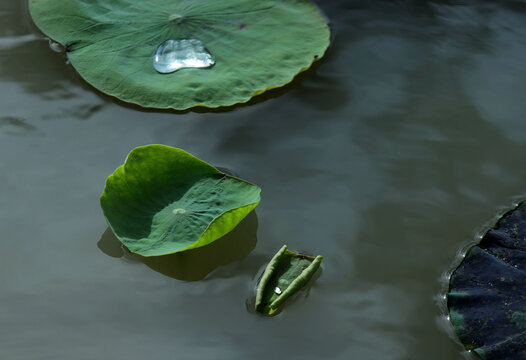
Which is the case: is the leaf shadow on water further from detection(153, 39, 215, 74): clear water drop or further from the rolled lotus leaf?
detection(153, 39, 215, 74): clear water drop

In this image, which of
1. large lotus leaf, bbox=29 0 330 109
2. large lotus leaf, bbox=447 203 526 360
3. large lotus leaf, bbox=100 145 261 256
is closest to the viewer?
large lotus leaf, bbox=447 203 526 360

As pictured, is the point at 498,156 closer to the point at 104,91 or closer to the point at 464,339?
the point at 464,339

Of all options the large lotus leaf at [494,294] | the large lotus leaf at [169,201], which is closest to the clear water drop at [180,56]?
the large lotus leaf at [169,201]

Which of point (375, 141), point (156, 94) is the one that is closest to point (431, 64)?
point (375, 141)

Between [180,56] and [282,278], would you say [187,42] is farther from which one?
[282,278]

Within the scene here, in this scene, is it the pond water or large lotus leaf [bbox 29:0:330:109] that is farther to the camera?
large lotus leaf [bbox 29:0:330:109]

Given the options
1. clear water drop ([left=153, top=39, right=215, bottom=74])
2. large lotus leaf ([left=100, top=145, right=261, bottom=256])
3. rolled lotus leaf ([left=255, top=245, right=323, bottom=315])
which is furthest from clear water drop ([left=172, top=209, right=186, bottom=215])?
clear water drop ([left=153, top=39, right=215, bottom=74])

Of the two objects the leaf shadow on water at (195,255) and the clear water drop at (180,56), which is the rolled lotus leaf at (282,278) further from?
the clear water drop at (180,56)
